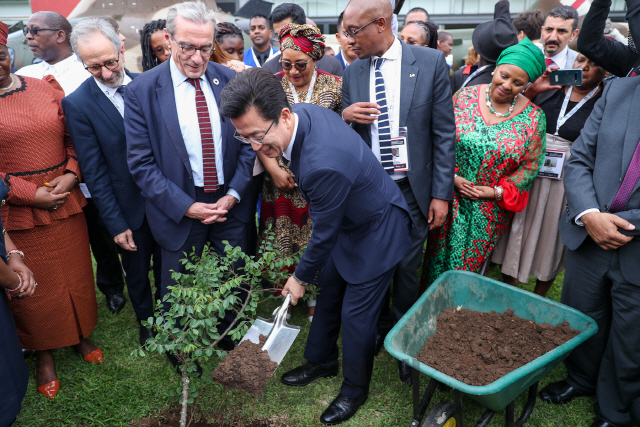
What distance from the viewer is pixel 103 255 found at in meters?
4.04

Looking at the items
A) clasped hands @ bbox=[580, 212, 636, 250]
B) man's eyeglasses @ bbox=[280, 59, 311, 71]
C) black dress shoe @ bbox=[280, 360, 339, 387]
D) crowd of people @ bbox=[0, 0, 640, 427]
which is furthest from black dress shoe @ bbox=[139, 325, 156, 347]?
clasped hands @ bbox=[580, 212, 636, 250]

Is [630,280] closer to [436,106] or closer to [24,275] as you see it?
[436,106]

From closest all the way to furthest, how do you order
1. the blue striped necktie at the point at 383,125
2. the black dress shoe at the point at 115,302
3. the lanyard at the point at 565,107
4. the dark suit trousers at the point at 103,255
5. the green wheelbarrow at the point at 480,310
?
the green wheelbarrow at the point at 480,310, the blue striped necktie at the point at 383,125, the lanyard at the point at 565,107, the dark suit trousers at the point at 103,255, the black dress shoe at the point at 115,302

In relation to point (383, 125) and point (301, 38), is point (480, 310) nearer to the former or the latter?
point (383, 125)

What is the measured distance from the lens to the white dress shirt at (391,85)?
9.80 ft

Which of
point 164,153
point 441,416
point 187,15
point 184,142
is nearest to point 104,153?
point 164,153

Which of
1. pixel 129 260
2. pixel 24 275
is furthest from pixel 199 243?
pixel 24 275

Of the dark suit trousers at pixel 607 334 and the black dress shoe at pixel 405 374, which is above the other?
the dark suit trousers at pixel 607 334

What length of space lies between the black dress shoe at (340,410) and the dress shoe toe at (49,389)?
5.95ft

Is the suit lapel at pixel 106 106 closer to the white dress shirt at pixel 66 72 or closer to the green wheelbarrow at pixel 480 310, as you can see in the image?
the white dress shirt at pixel 66 72

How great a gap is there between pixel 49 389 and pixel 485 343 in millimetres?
2826

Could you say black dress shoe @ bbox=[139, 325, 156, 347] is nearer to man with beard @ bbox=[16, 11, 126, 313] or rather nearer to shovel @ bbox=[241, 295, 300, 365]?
man with beard @ bbox=[16, 11, 126, 313]

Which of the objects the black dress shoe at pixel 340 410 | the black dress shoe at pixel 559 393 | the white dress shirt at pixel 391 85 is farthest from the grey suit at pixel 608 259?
the black dress shoe at pixel 340 410

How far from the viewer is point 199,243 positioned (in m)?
3.04
